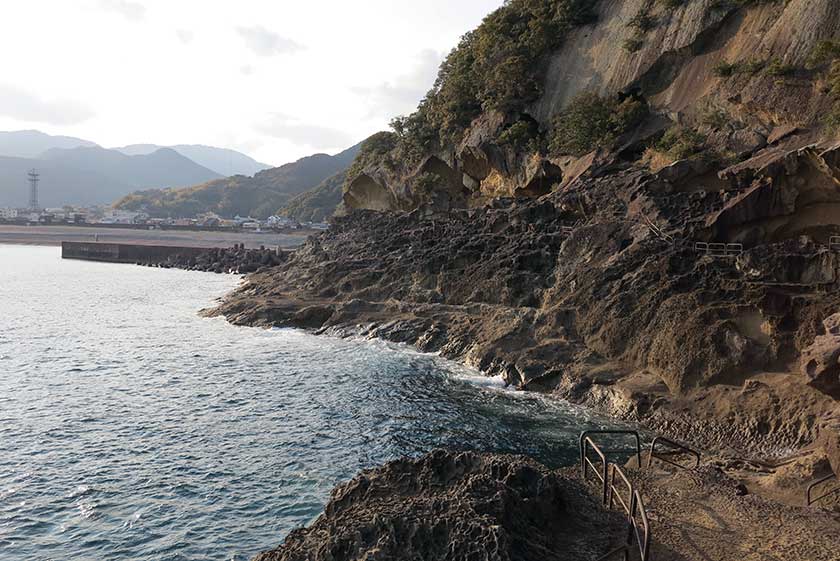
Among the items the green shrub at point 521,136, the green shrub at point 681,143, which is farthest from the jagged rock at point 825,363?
the green shrub at point 521,136

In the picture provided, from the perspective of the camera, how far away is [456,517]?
1162 cm

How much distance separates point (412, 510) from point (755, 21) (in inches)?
1576

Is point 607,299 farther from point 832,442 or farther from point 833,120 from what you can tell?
point 832,442

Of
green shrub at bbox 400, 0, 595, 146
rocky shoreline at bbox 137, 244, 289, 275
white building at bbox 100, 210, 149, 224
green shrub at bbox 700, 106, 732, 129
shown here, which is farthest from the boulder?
white building at bbox 100, 210, 149, 224

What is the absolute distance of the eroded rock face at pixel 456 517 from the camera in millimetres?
11172

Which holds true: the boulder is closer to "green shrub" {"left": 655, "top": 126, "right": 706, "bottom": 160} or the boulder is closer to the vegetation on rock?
"green shrub" {"left": 655, "top": 126, "right": 706, "bottom": 160}

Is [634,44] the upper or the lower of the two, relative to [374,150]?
upper

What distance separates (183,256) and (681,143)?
89.0m

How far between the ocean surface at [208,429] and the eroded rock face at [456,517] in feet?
10.2

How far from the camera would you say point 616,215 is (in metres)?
36.0

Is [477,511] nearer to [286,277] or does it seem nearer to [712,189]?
[712,189]

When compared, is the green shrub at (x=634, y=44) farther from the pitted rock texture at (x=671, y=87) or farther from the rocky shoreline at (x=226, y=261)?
the rocky shoreline at (x=226, y=261)

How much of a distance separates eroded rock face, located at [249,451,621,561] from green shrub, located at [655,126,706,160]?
2705 centimetres

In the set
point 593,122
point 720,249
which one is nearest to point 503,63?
point 593,122
